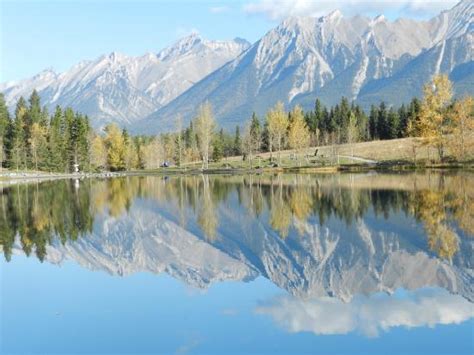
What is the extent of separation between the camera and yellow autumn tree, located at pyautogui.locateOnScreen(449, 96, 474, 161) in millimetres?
84938

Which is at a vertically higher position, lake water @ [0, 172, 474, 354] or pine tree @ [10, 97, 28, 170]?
pine tree @ [10, 97, 28, 170]

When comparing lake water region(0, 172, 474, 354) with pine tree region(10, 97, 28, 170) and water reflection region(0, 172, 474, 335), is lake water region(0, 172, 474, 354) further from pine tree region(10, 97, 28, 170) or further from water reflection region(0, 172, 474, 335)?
pine tree region(10, 97, 28, 170)

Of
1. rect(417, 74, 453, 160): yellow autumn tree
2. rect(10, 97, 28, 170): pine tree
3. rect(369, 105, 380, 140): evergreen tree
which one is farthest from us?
rect(369, 105, 380, 140): evergreen tree

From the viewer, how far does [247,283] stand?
18469 millimetres

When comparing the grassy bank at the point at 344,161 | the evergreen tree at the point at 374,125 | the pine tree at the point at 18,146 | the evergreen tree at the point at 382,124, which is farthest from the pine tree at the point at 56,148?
the evergreen tree at the point at 382,124

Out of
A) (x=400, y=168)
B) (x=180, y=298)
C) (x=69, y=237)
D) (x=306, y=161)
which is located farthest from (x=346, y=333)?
(x=306, y=161)

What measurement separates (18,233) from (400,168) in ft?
226

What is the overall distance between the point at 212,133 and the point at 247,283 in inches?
4808

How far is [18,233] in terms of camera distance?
1209 inches

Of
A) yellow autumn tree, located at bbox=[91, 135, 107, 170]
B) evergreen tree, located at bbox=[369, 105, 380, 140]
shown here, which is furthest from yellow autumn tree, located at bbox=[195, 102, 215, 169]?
evergreen tree, located at bbox=[369, 105, 380, 140]

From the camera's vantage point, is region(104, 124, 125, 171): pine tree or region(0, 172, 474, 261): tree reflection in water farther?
region(104, 124, 125, 171): pine tree

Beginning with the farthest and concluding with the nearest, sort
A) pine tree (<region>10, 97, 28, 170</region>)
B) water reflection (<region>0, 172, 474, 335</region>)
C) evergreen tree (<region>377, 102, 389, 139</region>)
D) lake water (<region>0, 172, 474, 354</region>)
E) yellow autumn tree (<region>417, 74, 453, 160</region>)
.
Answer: evergreen tree (<region>377, 102, 389, 139</region>)
pine tree (<region>10, 97, 28, 170</region>)
yellow autumn tree (<region>417, 74, 453, 160</region>)
water reflection (<region>0, 172, 474, 335</region>)
lake water (<region>0, 172, 474, 354</region>)

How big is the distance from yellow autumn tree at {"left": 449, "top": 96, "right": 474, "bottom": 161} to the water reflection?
1689 inches

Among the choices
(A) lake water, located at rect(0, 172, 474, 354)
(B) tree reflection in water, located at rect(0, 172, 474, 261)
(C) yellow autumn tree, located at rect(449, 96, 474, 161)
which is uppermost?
(C) yellow autumn tree, located at rect(449, 96, 474, 161)
